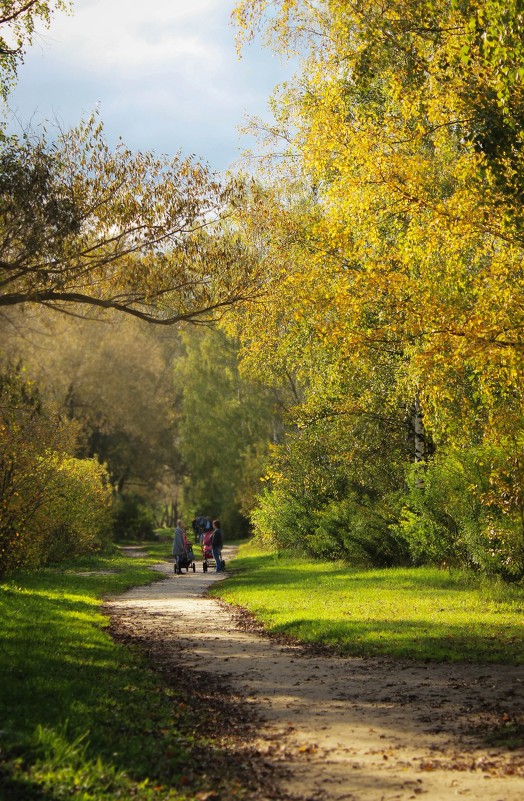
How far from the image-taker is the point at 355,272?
16.5m

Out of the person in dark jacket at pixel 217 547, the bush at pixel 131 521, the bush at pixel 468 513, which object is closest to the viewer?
the bush at pixel 468 513

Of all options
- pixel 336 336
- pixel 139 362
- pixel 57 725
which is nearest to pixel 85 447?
pixel 139 362

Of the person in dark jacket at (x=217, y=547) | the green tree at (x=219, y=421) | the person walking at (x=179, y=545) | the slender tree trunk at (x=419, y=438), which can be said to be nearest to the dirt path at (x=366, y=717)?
the slender tree trunk at (x=419, y=438)

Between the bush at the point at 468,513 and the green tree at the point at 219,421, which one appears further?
the green tree at the point at 219,421

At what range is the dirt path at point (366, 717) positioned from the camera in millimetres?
5609

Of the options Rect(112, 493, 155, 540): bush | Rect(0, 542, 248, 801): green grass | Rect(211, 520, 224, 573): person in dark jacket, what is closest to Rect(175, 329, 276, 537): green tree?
Rect(112, 493, 155, 540): bush

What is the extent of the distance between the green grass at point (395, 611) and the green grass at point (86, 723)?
3.17 metres

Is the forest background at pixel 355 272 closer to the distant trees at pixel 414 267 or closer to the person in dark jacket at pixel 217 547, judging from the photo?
the distant trees at pixel 414 267

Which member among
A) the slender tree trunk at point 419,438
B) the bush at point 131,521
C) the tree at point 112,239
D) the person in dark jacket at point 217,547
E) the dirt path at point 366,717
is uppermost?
the tree at point 112,239

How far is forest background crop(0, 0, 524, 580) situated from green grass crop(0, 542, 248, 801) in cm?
634

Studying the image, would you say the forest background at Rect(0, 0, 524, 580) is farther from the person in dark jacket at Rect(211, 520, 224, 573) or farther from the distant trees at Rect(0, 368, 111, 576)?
the person in dark jacket at Rect(211, 520, 224, 573)

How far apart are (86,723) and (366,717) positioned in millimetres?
2421

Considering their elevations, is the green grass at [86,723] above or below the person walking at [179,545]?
below

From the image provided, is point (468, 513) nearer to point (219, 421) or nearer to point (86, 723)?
point (86, 723)
